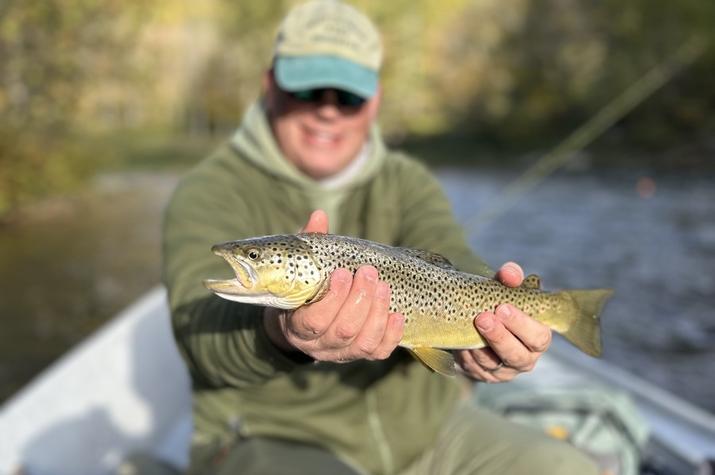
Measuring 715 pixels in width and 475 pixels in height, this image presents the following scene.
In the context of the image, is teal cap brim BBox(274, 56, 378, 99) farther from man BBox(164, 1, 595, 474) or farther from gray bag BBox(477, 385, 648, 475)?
gray bag BBox(477, 385, 648, 475)

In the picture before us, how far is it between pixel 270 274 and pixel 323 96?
1252 mm

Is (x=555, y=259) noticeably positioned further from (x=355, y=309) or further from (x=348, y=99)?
(x=355, y=309)

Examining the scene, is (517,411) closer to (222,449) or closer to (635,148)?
(222,449)

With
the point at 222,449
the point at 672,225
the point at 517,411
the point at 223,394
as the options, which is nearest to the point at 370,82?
the point at 223,394

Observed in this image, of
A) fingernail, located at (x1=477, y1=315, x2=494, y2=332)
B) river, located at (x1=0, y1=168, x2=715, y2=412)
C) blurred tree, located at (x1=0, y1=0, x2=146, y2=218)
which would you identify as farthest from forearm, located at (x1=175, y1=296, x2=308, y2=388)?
blurred tree, located at (x1=0, y1=0, x2=146, y2=218)

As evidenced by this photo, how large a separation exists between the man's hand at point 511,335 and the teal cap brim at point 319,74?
3.29 feet

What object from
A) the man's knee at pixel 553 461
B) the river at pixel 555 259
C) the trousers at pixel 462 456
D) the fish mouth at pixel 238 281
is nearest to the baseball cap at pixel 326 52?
the fish mouth at pixel 238 281

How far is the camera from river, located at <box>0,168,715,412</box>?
840 centimetres

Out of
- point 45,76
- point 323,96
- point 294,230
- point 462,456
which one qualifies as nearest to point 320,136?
point 323,96

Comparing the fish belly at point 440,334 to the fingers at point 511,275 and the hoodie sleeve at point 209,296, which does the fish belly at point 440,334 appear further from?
the hoodie sleeve at point 209,296

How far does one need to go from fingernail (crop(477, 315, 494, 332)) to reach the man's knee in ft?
2.57

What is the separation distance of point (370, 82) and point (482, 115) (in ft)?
104

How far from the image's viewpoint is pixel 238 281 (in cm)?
172

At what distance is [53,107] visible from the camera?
568 inches
